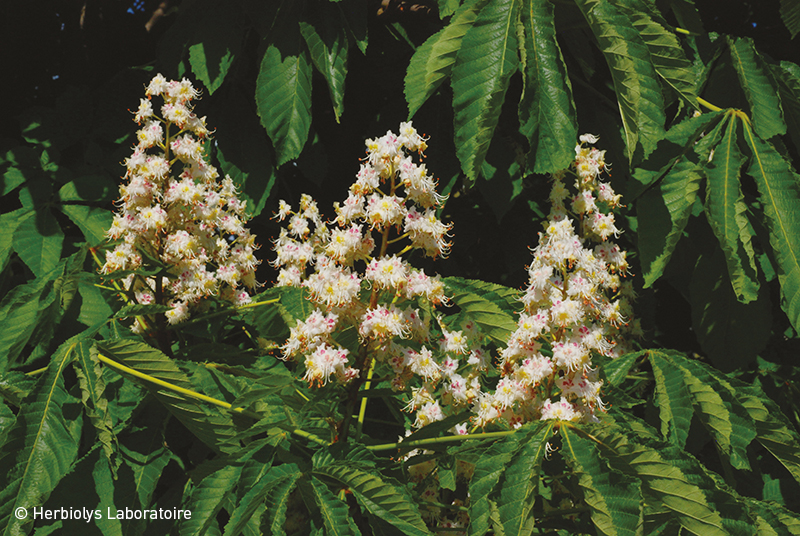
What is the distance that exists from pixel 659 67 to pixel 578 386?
0.96 m

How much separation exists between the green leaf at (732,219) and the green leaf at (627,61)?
0.36 meters

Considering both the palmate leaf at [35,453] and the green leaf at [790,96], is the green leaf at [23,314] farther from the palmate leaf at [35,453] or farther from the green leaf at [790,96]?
the green leaf at [790,96]

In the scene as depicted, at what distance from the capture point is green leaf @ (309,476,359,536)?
3.60 feet

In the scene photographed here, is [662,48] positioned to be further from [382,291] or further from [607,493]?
[607,493]

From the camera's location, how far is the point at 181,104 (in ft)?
5.71

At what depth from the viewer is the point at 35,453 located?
127 cm

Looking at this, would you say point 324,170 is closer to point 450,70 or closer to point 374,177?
point 450,70

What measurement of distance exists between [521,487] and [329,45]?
149 cm

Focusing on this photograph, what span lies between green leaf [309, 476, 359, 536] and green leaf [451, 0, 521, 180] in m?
0.76

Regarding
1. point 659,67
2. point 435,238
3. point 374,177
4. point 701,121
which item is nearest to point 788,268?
point 701,121

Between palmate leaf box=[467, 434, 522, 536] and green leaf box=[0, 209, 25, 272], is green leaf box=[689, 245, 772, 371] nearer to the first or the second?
palmate leaf box=[467, 434, 522, 536]

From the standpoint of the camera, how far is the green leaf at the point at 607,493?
1078mm

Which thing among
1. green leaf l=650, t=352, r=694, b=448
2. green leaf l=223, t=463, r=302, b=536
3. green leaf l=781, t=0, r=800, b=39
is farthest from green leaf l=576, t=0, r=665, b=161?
green leaf l=223, t=463, r=302, b=536

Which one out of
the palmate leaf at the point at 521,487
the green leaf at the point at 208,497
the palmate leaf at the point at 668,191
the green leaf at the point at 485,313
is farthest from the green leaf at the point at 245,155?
the palmate leaf at the point at 521,487
